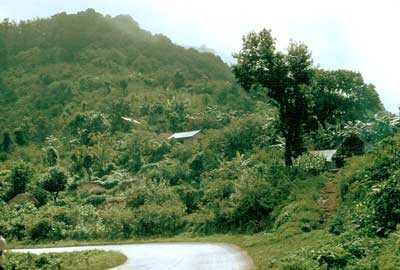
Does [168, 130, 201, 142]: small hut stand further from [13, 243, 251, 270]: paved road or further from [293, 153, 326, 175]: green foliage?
[13, 243, 251, 270]: paved road

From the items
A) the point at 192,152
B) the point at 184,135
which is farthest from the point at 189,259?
the point at 184,135

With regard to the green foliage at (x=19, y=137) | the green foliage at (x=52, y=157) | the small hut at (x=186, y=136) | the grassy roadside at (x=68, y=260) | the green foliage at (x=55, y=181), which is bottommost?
the grassy roadside at (x=68, y=260)

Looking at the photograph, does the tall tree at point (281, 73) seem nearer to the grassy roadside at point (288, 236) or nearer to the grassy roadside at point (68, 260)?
the grassy roadside at point (288, 236)

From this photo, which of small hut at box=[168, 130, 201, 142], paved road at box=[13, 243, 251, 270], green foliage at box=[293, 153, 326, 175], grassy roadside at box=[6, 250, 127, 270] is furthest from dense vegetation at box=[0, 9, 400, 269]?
grassy roadside at box=[6, 250, 127, 270]

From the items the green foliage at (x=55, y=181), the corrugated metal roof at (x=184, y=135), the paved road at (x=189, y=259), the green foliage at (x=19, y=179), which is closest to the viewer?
the paved road at (x=189, y=259)

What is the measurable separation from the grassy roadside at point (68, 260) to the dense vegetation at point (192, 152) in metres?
8.50

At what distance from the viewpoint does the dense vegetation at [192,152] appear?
2641cm

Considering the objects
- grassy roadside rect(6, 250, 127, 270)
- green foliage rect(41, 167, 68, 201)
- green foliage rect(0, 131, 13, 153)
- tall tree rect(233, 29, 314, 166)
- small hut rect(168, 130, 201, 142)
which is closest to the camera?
grassy roadside rect(6, 250, 127, 270)

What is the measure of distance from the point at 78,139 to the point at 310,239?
5422 centimetres

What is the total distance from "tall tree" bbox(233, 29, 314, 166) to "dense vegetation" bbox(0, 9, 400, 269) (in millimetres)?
87

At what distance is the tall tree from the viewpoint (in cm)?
3809

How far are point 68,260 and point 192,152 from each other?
33.2m

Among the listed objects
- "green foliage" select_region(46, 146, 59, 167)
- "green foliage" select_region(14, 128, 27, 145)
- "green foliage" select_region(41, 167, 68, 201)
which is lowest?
"green foliage" select_region(41, 167, 68, 201)

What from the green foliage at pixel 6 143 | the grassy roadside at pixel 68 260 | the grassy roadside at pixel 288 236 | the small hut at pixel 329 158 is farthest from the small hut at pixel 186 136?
the grassy roadside at pixel 68 260
